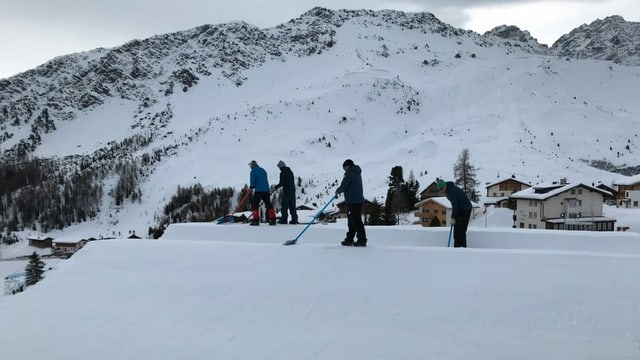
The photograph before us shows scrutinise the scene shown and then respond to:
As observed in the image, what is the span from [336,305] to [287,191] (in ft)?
16.0

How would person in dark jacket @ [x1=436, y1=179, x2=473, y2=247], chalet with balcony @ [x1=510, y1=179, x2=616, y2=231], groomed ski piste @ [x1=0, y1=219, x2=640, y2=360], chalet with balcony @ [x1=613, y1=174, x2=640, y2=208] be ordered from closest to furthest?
groomed ski piste @ [x1=0, y1=219, x2=640, y2=360], person in dark jacket @ [x1=436, y1=179, x2=473, y2=247], chalet with balcony @ [x1=510, y1=179, x2=616, y2=231], chalet with balcony @ [x1=613, y1=174, x2=640, y2=208]

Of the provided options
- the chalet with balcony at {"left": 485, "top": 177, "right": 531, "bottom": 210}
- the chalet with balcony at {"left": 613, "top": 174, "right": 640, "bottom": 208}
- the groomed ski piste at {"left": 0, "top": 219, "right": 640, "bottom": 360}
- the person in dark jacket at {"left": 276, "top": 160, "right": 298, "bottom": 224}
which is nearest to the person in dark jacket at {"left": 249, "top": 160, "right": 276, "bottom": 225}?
the person in dark jacket at {"left": 276, "top": 160, "right": 298, "bottom": 224}

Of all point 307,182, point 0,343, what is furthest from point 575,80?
point 0,343

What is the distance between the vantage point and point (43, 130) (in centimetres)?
17250

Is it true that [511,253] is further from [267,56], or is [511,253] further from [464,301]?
[267,56]

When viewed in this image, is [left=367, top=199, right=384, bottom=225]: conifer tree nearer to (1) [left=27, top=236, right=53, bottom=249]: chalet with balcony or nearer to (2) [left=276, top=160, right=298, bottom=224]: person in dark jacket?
(2) [left=276, top=160, right=298, bottom=224]: person in dark jacket

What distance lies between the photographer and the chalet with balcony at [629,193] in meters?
41.7

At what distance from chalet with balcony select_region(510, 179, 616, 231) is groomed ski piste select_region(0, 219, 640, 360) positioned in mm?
23234

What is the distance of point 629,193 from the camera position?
42.0m

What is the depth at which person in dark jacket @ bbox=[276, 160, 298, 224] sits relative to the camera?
1116 cm

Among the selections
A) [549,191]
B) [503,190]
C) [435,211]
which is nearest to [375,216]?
[435,211]

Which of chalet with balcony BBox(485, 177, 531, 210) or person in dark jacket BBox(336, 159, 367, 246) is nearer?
person in dark jacket BBox(336, 159, 367, 246)

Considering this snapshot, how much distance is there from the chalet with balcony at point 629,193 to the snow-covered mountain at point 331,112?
10.7m

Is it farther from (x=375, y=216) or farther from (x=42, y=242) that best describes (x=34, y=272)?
(x=42, y=242)
